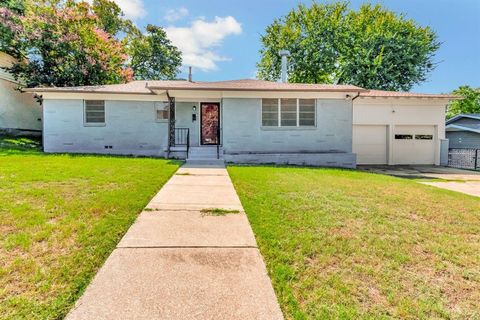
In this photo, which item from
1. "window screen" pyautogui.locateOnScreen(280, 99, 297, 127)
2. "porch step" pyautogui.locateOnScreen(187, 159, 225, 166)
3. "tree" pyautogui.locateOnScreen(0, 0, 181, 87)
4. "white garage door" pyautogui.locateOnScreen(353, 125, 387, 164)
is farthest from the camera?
"tree" pyautogui.locateOnScreen(0, 0, 181, 87)

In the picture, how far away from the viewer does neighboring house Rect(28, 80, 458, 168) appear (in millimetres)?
11555

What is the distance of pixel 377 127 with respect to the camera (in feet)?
48.6

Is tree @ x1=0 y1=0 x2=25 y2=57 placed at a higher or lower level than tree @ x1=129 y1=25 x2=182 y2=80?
lower

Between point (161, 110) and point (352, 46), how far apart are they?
715 inches

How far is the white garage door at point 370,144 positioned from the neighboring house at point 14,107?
724 inches

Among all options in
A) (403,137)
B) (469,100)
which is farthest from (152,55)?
(469,100)

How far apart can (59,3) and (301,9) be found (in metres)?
19.5

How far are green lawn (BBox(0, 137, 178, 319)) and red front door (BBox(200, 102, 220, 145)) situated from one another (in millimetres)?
7631

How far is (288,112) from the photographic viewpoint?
1190 centimetres

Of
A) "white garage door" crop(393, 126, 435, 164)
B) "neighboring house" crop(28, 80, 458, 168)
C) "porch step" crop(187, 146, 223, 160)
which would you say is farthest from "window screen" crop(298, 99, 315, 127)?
"white garage door" crop(393, 126, 435, 164)

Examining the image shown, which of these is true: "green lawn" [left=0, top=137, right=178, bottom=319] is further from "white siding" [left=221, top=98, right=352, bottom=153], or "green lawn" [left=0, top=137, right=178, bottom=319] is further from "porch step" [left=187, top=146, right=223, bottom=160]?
"white siding" [left=221, top=98, right=352, bottom=153]

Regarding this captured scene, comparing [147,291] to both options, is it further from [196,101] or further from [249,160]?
[196,101]

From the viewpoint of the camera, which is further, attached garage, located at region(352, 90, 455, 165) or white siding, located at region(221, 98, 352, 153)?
attached garage, located at region(352, 90, 455, 165)

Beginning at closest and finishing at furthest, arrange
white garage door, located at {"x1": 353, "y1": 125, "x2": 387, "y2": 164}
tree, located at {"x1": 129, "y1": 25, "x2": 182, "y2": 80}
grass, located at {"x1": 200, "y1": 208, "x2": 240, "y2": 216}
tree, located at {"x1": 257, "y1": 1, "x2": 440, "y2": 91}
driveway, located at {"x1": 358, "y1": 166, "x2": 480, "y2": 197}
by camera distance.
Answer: grass, located at {"x1": 200, "y1": 208, "x2": 240, "y2": 216} → driveway, located at {"x1": 358, "y1": 166, "x2": 480, "y2": 197} → white garage door, located at {"x1": 353, "y1": 125, "x2": 387, "y2": 164} → tree, located at {"x1": 257, "y1": 1, "x2": 440, "y2": 91} → tree, located at {"x1": 129, "y1": 25, "x2": 182, "y2": 80}
